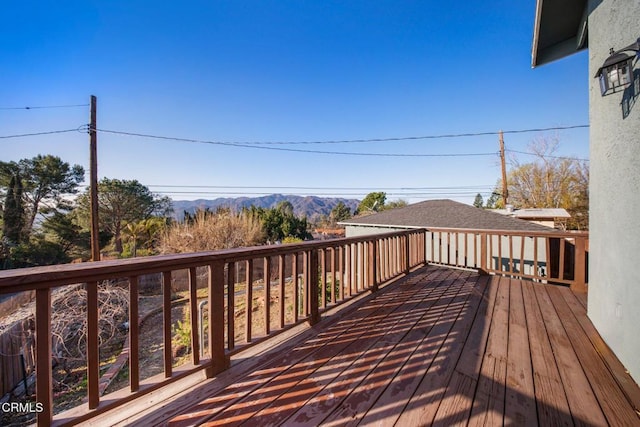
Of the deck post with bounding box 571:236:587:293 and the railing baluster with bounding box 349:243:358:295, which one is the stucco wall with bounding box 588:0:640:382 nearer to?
the deck post with bounding box 571:236:587:293

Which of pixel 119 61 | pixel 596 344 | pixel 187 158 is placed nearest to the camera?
pixel 596 344

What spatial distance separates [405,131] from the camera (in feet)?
42.2

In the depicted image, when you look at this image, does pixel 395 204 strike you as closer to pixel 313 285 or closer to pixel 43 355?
pixel 313 285

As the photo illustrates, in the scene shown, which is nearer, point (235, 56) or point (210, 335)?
point (210, 335)

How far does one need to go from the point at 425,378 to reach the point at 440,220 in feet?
26.3

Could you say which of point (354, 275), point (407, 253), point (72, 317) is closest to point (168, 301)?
point (354, 275)

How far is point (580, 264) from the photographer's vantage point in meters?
3.45

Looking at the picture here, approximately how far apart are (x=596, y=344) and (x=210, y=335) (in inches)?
122

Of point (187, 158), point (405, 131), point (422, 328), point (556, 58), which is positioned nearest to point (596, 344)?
point (422, 328)

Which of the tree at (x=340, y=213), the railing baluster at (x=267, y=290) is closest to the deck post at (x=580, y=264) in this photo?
the railing baluster at (x=267, y=290)

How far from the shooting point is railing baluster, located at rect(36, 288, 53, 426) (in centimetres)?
101

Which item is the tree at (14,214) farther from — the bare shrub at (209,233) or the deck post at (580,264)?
the deck post at (580,264)

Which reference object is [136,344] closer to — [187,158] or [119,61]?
[119,61]

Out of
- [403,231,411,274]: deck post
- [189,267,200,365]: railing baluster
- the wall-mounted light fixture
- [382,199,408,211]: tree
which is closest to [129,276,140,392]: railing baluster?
[189,267,200,365]: railing baluster
